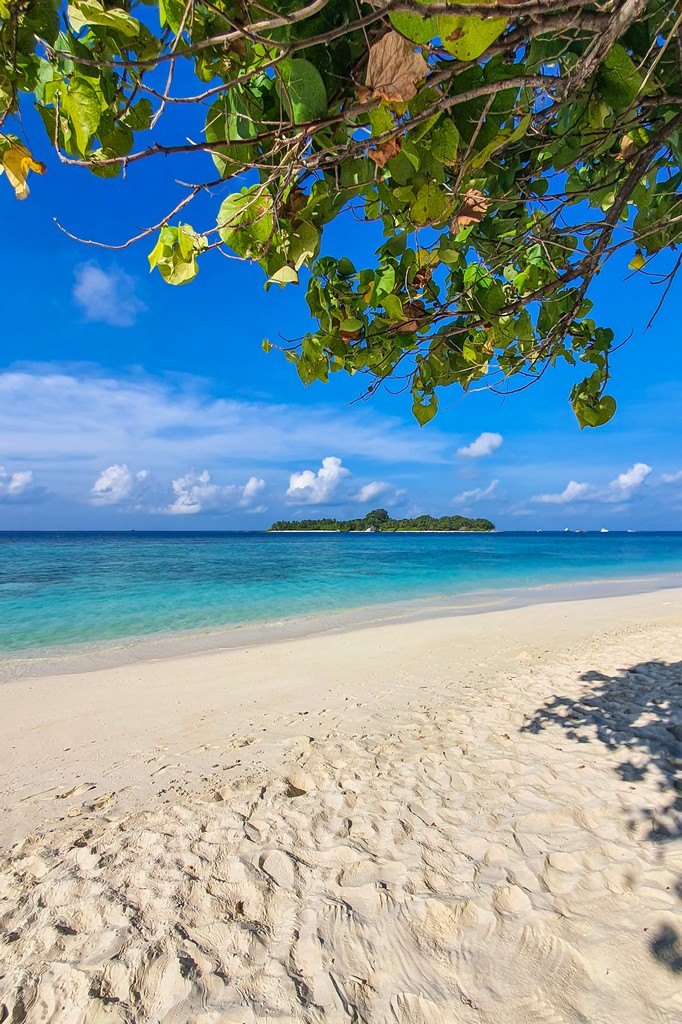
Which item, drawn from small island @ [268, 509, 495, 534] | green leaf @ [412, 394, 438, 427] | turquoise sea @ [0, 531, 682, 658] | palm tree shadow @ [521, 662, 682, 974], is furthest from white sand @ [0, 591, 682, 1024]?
small island @ [268, 509, 495, 534]

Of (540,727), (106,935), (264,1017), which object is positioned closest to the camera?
(264,1017)

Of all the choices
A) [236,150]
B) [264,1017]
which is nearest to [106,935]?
[264,1017]

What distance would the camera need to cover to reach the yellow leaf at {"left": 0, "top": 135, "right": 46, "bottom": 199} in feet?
3.65

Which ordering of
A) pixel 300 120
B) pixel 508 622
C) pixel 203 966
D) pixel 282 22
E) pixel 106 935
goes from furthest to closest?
pixel 508 622
pixel 106 935
pixel 203 966
pixel 300 120
pixel 282 22

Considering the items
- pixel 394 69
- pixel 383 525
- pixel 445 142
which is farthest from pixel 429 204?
pixel 383 525

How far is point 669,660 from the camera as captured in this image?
5852mm

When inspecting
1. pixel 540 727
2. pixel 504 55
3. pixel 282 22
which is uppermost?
pixel 504 55

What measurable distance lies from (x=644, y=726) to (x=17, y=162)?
461 centimetres

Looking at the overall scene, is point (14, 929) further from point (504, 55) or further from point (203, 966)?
point (504, 55)

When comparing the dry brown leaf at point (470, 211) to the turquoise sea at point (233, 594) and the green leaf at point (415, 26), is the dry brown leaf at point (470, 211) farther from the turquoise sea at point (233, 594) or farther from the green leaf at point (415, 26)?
the turquoise sea at point (233, 594)

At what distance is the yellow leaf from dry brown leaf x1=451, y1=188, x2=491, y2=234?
106cm

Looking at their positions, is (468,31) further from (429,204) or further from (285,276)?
(285,276)

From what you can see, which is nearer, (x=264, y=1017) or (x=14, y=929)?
(x=264, y=1017)

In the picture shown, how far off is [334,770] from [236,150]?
3.48 m
